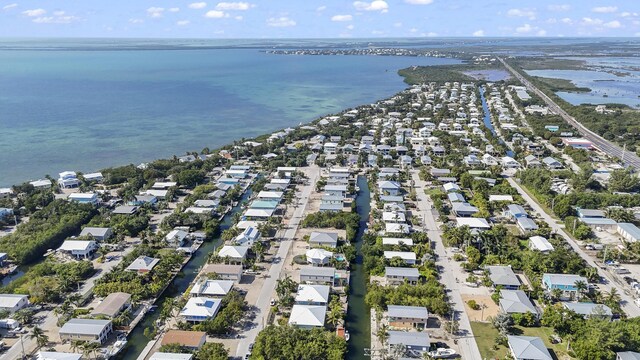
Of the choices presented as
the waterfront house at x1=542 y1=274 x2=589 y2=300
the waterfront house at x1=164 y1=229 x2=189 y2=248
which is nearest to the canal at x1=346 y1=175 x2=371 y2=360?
the waterfront house at x1=542 y1=274 x2=589 y2=300

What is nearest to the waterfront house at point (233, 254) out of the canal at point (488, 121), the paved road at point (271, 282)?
the paved road at point (271, 282)

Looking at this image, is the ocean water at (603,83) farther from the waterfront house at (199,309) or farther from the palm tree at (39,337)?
the palm tree at (39,337)

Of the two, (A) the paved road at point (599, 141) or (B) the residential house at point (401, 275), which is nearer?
(B) the residential house at point (401, 275)

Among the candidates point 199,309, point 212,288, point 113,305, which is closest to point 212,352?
point 199,309

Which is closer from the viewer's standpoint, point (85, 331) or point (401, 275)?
point (85, 331)

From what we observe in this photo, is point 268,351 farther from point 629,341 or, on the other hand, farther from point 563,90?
point 563,90

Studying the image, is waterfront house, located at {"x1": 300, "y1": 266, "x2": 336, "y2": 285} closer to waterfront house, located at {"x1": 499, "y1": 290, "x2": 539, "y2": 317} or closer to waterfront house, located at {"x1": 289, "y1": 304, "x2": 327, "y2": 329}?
waterfront house, located at {"x1": 289, "y1": 304, "x2": 327, "y2": 329}

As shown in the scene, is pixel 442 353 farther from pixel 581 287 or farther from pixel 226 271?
pixel 226 271
